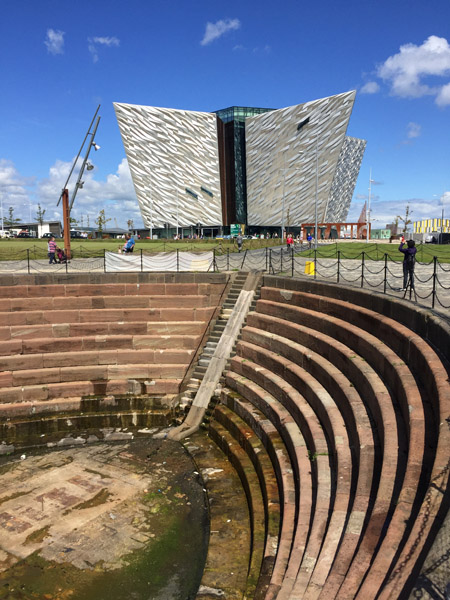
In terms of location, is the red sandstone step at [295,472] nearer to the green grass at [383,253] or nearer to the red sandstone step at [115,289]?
the red sandstone step at [115,289]

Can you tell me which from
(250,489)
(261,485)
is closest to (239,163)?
(261,485)

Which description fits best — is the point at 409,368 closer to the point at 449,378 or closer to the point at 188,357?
the point at 449,378

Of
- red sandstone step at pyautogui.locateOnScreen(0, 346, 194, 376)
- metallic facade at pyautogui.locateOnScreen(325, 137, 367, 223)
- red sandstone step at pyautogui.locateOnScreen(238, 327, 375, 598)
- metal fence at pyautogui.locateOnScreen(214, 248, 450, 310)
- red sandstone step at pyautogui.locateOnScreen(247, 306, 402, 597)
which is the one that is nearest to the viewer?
red sandstone step at pyautogui.locateOnScreen(247, 306, 402, 597)

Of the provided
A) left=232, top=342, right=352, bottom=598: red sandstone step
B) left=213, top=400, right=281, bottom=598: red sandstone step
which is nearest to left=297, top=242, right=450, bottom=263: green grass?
left=232, top=342, right=352, bottom=598: red sandstone step

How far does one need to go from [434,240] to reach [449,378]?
47.1 meters

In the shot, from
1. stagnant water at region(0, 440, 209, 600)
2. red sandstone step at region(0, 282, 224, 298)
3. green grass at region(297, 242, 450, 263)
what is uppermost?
green grass at region(297, 242, 450, 263)

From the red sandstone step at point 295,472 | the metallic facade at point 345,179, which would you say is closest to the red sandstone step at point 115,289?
the red sandstone step at point 295,472

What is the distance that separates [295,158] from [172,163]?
22.2m

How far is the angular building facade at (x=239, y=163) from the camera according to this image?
7706 centimetres

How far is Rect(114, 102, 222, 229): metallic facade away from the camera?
80688 millimetres

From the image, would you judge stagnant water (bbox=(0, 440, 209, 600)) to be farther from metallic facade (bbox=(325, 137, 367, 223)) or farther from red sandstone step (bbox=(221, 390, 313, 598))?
metallic facade (bbox=(325, 137, 367, 223))

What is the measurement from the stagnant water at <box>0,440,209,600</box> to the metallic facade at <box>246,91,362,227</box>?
62.7 m

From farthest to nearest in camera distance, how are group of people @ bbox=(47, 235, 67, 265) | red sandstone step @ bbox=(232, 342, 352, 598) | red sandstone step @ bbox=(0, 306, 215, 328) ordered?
group of people @ bbox=(47, 235, 67, 265) < red sandstone step @ bbox=(0, 306, 215, 328) < red sandstone step @ bbox=(232, 342, 352, 598)

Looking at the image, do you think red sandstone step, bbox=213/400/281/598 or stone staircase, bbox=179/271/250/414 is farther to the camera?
stone staircase, bbox=179/271/250/414
